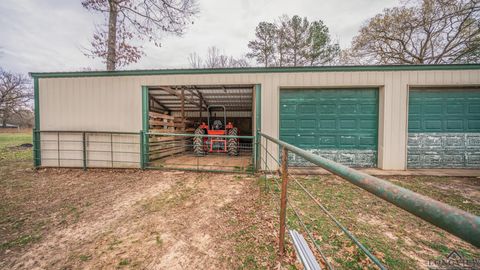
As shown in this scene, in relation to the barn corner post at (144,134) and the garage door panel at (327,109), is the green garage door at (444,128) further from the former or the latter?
the barn corner post at (144,134)

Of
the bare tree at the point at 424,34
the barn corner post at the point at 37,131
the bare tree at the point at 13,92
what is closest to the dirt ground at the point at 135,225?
the barn corner post at the point at 37,131

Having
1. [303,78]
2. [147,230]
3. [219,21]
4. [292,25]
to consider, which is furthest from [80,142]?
[292,25]

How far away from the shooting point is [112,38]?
8.23 metres

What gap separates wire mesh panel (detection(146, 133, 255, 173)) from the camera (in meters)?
5.53

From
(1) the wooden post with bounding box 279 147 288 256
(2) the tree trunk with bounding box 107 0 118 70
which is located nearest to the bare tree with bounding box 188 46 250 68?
A: (2) the tree trunk with bounding box 107 0 118 70

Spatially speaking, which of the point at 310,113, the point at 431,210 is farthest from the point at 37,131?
the point at 310,113

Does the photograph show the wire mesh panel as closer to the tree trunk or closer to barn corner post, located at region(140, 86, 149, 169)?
barn corner post, located at region(140, 86, 149, 169)

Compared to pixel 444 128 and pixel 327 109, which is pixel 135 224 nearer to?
pixel 327 109

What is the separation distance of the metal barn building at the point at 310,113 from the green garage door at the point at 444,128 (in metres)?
0.03

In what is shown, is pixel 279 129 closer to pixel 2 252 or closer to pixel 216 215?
pixel 216 215

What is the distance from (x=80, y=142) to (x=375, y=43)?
55.7 ft

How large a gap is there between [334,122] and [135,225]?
19.2ft

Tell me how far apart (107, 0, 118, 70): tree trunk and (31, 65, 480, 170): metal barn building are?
3.13m

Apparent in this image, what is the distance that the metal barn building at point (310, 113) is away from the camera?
538cm
